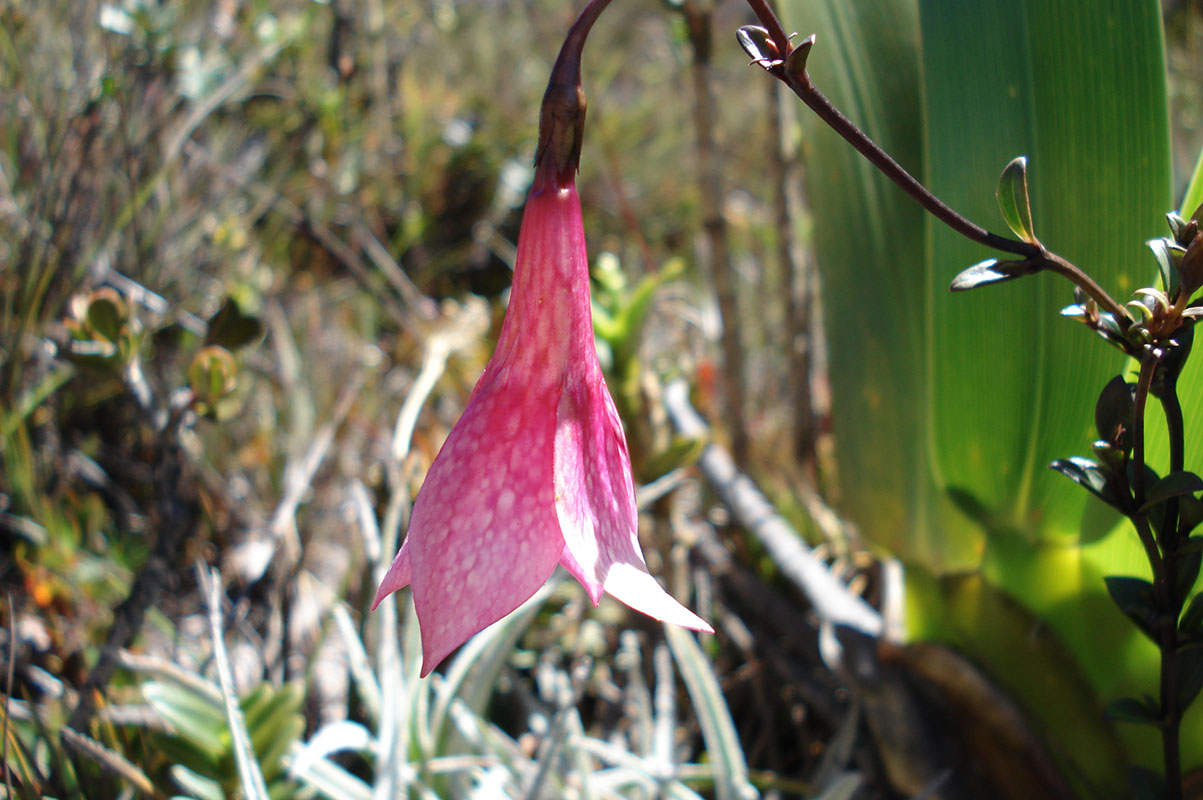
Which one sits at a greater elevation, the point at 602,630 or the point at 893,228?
the point at 893,228

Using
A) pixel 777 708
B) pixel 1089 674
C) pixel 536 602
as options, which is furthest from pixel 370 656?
pixel 1089 674

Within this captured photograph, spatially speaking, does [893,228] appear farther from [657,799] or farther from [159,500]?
[159,500]

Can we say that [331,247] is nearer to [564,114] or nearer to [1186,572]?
[564,114]

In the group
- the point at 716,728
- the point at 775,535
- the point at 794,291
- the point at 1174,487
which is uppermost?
the point at 794,291

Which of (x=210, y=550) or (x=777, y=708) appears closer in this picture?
(x=777, y=708)

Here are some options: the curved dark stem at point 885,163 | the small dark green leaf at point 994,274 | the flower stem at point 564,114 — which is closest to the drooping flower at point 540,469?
the flower stem at point 564,114

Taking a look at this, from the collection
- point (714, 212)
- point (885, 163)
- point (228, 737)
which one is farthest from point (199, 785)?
point (714, 212)

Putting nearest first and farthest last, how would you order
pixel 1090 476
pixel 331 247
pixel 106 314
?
pixel 1090 476, pixel 106 314, pixel 331 247
